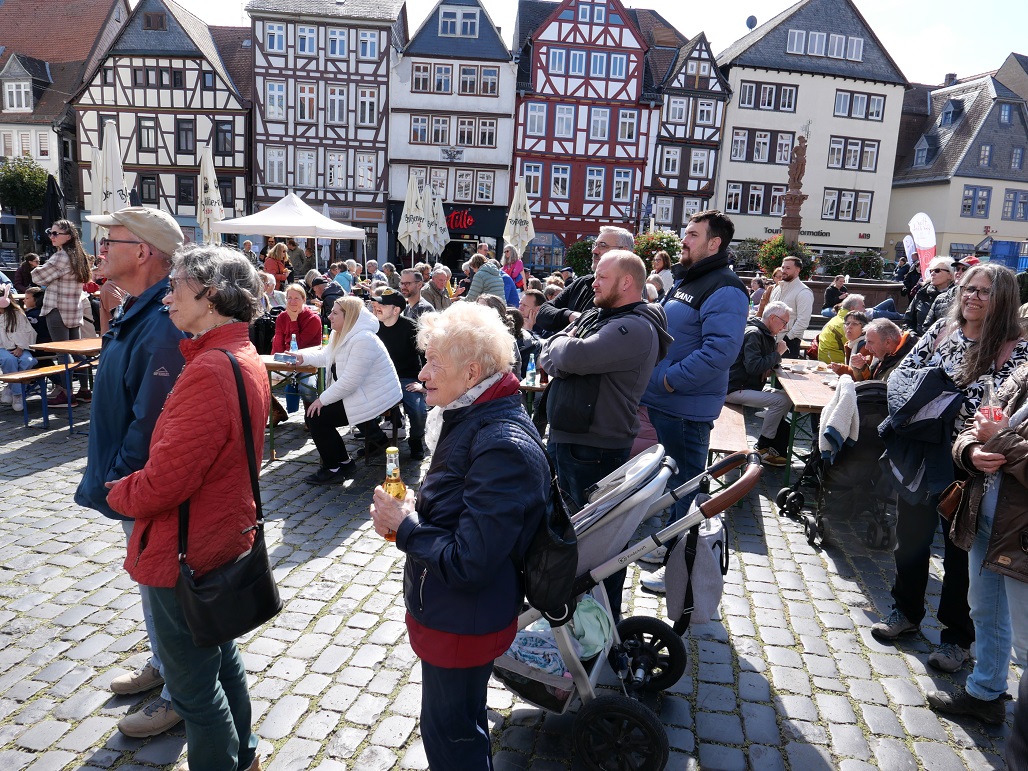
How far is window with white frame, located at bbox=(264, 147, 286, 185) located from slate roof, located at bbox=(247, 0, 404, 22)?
19.7 feet

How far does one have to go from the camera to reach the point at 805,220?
37906mm

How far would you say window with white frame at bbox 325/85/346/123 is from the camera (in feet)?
112

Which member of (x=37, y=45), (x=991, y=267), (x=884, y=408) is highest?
(x=37, y=45)

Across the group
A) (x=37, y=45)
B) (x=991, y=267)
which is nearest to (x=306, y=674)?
(x=991, y=267)

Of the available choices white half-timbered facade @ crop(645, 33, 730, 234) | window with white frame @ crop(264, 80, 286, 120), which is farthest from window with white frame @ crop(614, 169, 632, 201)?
window with white frame @ crop(264, 80, 286, 120)

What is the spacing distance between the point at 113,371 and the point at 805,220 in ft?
130

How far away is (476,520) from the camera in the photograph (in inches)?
83.9

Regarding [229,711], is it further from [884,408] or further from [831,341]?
[831,341]

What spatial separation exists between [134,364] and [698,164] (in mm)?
36675

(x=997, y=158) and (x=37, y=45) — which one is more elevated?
(x=37, y=45)

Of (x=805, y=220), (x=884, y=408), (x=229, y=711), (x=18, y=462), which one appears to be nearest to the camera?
(x=229, y=711)

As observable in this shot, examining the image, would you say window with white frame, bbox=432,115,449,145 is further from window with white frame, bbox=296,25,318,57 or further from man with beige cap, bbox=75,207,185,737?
man with beige cap, bbox=75,207,185,737

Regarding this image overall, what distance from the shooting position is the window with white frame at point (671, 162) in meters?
35.9

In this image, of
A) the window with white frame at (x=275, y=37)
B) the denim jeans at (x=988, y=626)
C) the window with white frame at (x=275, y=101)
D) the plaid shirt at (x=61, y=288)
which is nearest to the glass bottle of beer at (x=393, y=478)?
the denim jeans at (x=988, y=626)
